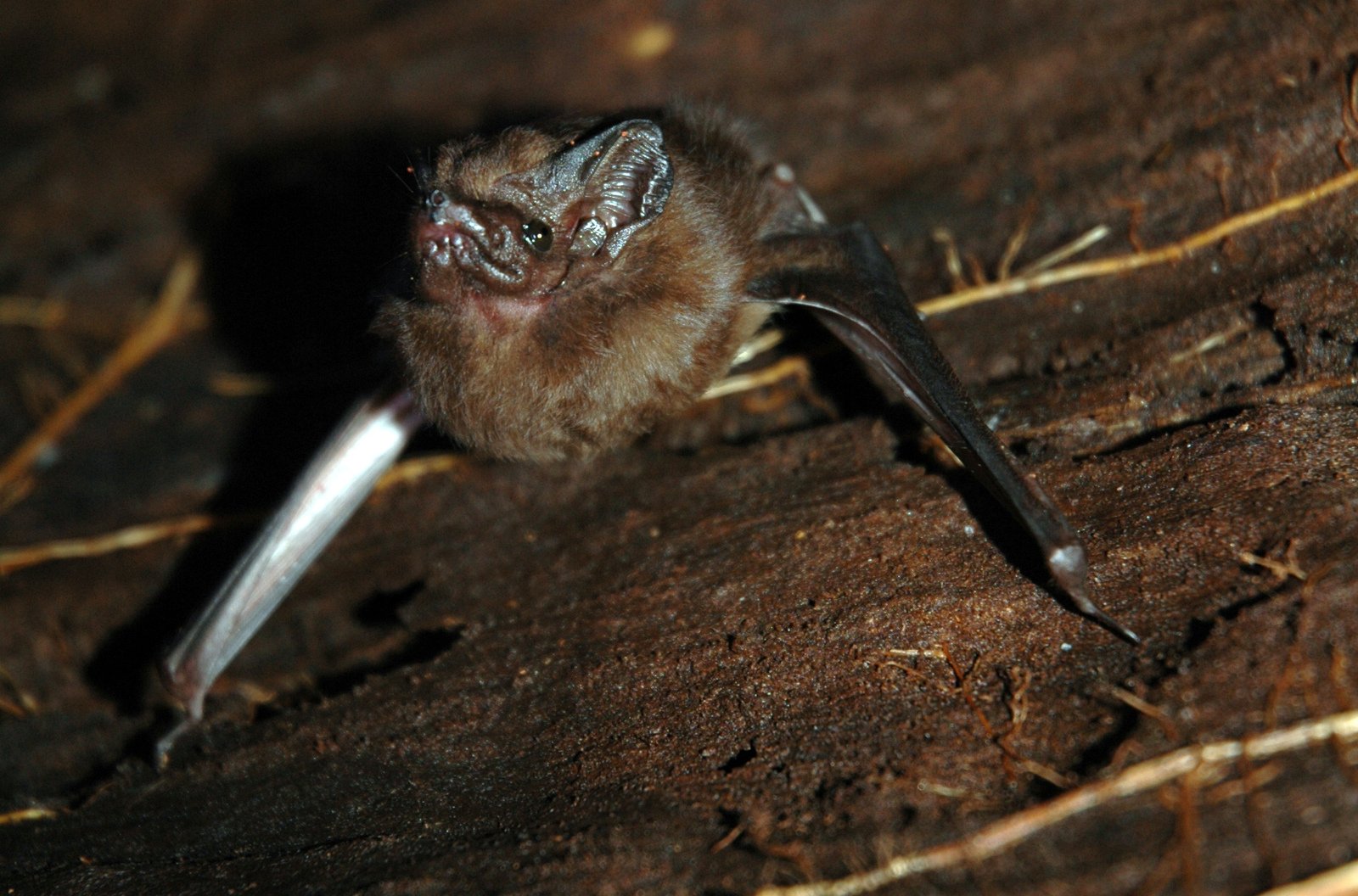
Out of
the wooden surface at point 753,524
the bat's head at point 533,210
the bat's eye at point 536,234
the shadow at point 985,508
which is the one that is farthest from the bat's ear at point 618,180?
the shadow at point 985,508

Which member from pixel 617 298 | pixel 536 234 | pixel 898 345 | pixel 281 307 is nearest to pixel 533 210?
pixel 536 234

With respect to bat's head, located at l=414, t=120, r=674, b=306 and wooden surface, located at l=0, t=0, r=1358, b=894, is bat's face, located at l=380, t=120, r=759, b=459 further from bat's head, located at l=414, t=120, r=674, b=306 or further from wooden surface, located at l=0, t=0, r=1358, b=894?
wooden surface, located at l=0, t=0, r=1358, b=894

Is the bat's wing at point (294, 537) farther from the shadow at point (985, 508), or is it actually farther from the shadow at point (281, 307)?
the shadow at point (985, 508)

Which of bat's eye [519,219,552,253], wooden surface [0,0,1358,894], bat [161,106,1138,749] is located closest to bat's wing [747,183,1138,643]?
bat [161,106,1138,749]

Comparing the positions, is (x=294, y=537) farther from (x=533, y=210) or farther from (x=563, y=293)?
(x=533, y=210)

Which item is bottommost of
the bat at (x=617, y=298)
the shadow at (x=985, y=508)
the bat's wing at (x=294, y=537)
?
the shadow at (x=985, y=508)

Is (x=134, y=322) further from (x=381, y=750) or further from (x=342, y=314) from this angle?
(x=381, y=750)

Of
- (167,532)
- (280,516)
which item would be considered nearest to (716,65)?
(280,516)

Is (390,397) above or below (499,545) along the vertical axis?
above
